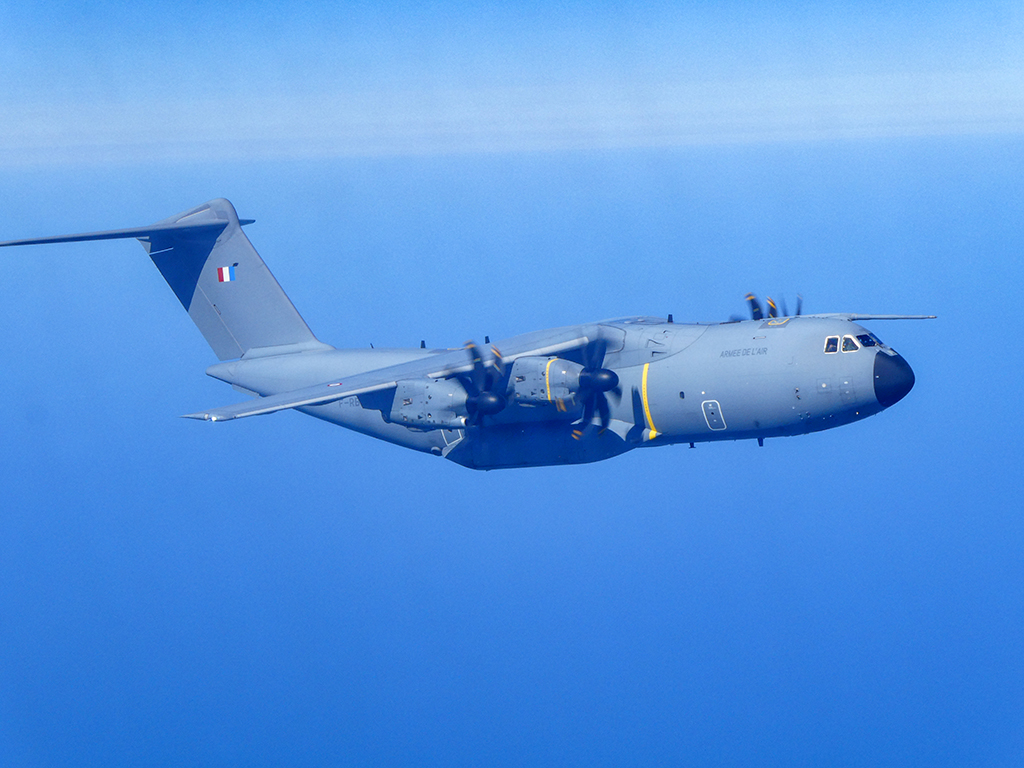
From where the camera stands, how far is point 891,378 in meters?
14.2

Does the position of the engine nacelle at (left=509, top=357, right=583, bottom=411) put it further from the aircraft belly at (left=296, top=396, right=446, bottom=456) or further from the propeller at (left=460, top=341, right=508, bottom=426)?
the aircraft belly at (left=296, top=396, right=446, bottom=456)

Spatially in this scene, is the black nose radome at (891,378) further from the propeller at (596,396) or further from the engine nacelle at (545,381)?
the engine nacelle at (545,381)

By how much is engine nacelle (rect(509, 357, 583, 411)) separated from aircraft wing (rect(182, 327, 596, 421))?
0.53 ft

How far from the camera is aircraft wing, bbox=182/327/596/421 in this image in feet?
47.5

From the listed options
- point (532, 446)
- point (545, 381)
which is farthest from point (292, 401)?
point (532, 446)

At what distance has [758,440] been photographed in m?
15.9

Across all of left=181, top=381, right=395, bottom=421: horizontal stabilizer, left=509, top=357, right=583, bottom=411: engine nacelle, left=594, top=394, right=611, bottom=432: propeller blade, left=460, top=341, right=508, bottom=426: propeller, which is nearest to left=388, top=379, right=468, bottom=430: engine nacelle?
left=460, top=341, right=508, bottom=426: propeller

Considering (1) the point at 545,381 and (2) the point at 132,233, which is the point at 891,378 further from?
(2) the point at 132,233

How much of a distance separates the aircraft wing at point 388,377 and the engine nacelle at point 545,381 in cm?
16

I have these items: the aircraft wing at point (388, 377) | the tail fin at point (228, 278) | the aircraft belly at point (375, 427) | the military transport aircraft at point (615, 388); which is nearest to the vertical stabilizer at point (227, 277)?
the tail fin at point (228, 278)

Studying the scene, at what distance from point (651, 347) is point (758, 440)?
6.98 feet

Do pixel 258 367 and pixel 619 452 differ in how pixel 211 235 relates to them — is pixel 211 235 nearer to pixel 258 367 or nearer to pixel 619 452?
pixel 258 367

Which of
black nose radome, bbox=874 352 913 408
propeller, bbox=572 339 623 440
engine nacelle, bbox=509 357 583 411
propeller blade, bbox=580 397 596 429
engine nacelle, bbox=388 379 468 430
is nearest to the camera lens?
black nose radome, bbox=874 352 913 408

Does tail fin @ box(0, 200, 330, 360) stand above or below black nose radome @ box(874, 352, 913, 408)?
above
